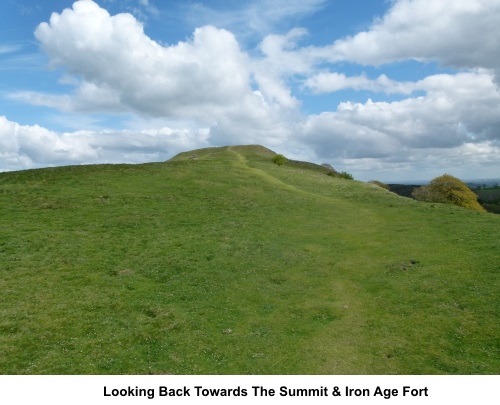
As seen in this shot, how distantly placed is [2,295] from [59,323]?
5.62m

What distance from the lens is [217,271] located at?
30859 millimetres

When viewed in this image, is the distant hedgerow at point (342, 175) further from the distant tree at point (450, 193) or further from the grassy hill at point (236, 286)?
the grassy hill at point (236, 286)

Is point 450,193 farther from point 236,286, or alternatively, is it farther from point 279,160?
point 236,286

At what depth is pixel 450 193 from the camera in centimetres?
10269

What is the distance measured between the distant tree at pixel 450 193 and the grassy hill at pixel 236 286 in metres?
53.8

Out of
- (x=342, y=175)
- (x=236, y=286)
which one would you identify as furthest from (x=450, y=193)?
(x=236, y=286)

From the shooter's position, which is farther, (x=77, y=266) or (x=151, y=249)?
(x=151, y=249)

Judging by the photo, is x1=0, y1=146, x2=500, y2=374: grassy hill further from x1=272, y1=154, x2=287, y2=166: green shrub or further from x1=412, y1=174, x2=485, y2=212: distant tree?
x1=272, y1=154, x2=287, y2=166: green shrub

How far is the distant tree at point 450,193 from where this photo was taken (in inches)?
3947

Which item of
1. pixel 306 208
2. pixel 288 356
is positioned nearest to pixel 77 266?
pixel 288 356

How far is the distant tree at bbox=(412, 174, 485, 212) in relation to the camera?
10025cm

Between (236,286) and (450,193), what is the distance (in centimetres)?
9107

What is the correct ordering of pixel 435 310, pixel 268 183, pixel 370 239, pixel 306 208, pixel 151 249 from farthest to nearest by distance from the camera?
pixel 268 183 < pixel 306 208 < pixel 370 239 < pixel 151 249 < pixel 435 310
